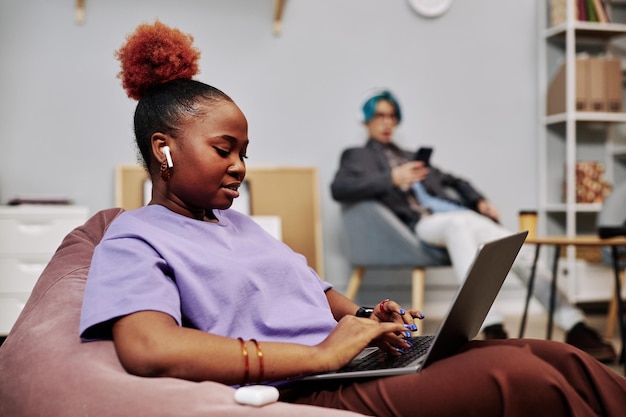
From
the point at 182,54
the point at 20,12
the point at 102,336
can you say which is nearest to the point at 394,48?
the point at 20,12

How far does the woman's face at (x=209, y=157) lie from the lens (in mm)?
1061

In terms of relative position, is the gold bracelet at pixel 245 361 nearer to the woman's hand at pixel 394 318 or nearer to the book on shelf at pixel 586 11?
the woman's hand at pixel 394 318

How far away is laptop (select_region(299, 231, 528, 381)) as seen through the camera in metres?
0.88

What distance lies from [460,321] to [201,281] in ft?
1.10

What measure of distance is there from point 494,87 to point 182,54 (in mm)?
3369

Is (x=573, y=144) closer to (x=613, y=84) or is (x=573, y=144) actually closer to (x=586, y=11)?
(x=613, y=84)

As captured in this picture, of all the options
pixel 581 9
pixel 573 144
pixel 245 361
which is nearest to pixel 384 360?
pixel 245 361

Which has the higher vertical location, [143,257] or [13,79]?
[13,79]

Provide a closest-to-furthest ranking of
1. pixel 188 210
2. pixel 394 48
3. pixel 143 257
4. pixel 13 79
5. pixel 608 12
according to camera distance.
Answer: pixel 143 257 → pixel 188 210 → pixel 13 79 → pixel 394 48 → pixel 608 12

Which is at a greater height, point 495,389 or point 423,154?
point 423,154

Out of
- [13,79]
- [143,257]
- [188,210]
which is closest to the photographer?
[143,257]

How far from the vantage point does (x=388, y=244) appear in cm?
342

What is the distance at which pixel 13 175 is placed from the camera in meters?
3.68

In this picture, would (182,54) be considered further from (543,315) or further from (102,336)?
(543,315)
